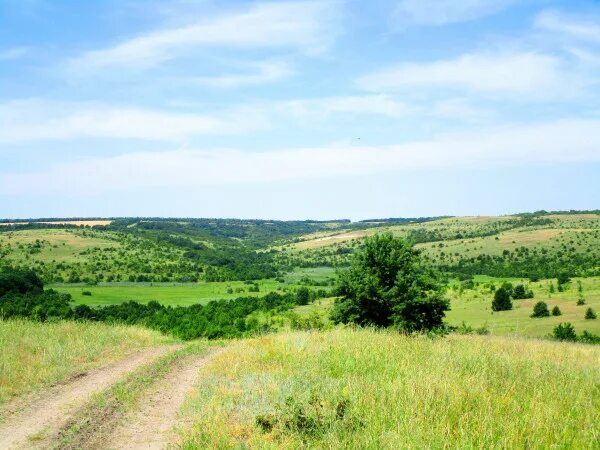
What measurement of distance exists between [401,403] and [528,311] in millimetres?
53922

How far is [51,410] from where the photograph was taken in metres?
9.65

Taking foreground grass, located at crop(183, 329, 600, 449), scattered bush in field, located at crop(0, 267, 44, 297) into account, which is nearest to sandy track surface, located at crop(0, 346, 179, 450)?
foreground grass, located at crop(183, 329, 600, 449)

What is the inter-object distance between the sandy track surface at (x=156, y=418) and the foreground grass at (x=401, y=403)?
41 cm

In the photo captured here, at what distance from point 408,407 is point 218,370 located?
252 inches

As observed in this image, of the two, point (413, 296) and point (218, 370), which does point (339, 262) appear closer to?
point (413, 296)

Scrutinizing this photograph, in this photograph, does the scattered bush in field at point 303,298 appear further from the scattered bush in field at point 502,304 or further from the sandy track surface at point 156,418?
the sandy track surface at point 156,418

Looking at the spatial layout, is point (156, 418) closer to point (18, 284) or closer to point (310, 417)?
point (310, 417)

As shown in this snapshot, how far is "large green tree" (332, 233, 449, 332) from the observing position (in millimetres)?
22438

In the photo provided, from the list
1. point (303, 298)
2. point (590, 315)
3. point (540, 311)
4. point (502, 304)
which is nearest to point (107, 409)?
point (590, 315)

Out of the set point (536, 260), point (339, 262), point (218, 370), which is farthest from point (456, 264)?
point (218, 370)

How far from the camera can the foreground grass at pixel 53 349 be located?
1198cm

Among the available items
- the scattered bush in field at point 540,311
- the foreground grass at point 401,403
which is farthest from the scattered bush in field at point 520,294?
the foreground grass at point 401,403

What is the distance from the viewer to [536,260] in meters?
123

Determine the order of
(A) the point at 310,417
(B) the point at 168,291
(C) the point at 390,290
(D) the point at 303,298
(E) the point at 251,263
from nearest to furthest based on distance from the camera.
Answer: (A) the point at 310,417
(C) the point at 390,290
(D) the point at 303,298
(B) the point at 168,291
(E) the point at 251,263
